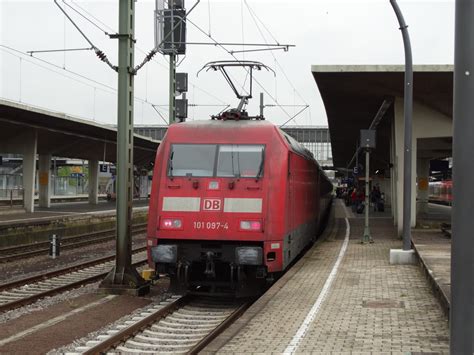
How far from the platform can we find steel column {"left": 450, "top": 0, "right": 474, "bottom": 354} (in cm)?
196

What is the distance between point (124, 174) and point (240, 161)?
2.25 meters

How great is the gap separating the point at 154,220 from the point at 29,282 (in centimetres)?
424

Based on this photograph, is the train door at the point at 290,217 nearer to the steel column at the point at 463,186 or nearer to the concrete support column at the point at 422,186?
the steel column at the point at 463,186

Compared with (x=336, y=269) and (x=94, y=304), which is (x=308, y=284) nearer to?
(x=336, y=269)

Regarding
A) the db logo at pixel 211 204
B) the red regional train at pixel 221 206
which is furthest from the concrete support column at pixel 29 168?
the db logo at pixel 211 204

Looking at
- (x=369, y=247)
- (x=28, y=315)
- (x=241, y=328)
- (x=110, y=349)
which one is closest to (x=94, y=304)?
(x=28, y=315)

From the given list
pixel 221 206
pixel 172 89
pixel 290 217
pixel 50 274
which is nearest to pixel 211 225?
pixel 221 206

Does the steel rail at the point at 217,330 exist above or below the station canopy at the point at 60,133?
below

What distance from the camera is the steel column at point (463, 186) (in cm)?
412

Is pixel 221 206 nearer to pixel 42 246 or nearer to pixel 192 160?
pixel 192 160

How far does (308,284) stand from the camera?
34.7 feet

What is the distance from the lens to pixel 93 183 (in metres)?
47.6

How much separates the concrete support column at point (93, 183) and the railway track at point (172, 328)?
124 feet

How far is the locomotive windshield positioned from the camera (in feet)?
32.5
